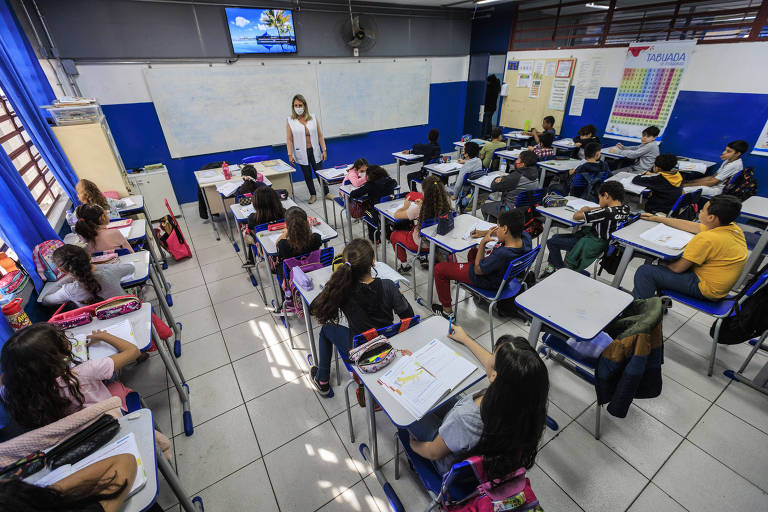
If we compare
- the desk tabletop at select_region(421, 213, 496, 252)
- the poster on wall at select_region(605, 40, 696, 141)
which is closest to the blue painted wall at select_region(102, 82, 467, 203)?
the poster on wall at select_region(605, 40, 696, 141)

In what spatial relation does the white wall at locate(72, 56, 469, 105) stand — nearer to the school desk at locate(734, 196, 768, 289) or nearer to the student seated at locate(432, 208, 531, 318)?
the student seated at locate(432, 208, 531, 318)

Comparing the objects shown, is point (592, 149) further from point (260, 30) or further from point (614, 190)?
point (260, 30)

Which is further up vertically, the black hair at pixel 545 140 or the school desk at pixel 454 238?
the black hair at pixel 545 140

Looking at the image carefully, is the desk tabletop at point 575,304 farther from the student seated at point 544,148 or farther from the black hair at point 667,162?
the student seated at point 544,148

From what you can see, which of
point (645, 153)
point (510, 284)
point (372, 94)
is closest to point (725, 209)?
point (510, 284)

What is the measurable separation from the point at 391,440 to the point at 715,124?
21.3 feet

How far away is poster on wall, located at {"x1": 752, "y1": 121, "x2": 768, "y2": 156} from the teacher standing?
20.4 ft

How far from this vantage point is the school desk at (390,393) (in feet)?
4.83

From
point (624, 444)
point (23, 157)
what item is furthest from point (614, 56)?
point (23, 157)

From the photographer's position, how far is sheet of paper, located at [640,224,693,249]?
2.78 metres

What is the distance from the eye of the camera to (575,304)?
6.88 feet

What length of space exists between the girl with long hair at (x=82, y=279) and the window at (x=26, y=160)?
2155mm

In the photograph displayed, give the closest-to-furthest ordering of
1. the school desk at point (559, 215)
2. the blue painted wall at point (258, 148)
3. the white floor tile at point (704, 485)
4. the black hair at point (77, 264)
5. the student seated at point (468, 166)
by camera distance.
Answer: the white floor tile at point (704, 485), the black hair at point (77, 264), the school desk at point (559, 215), the student seated at point (468, 166), the blue painted wall at point (258, 148)

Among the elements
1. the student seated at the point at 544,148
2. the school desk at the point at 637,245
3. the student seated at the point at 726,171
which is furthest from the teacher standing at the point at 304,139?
the student seated at the point at 726,171
